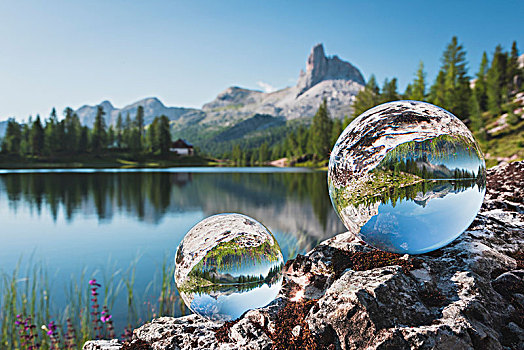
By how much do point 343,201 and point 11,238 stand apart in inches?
718

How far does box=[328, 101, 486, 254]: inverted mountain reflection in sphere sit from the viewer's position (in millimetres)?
2865

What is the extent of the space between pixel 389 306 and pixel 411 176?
3.97 ft

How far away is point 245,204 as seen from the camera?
25719mm

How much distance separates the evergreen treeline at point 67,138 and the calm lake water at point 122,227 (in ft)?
215

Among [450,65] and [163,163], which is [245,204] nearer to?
[450,65]

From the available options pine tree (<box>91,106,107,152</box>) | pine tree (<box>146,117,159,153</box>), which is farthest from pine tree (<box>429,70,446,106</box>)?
pine tree (<box>91,106,107,152</box>)

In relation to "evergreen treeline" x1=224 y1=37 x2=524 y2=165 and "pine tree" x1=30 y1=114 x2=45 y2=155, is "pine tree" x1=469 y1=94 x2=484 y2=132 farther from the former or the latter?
"pine tree" x1=30 y1=114 x2=45 y2=155

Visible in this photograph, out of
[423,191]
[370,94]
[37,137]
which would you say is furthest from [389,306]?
[37,137]

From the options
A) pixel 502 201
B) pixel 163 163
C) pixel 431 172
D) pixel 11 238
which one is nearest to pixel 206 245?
pixel 431 172

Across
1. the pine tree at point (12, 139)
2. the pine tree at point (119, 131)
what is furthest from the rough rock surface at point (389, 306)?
the pine tree at point (119, 131)

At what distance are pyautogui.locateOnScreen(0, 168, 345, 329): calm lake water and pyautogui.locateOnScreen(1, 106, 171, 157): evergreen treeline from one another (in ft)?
215

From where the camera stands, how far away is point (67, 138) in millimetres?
90625

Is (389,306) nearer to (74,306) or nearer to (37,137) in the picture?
(74,306)

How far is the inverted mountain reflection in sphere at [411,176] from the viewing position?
2865 millimetres
